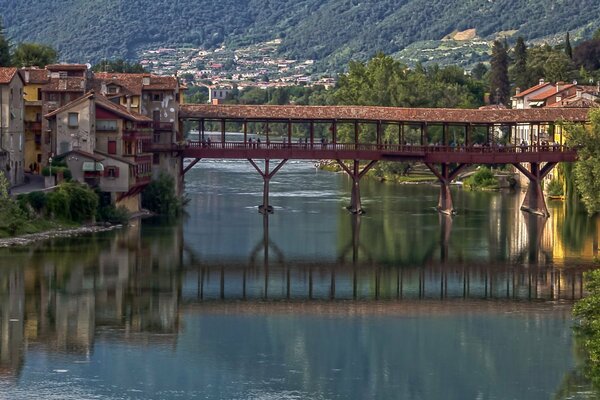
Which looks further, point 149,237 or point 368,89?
point 368,89

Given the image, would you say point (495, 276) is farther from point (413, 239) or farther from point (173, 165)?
point (173, 165)

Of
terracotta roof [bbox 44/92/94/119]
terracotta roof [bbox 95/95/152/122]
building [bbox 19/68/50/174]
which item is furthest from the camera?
building [bbox 19/68/50/174]

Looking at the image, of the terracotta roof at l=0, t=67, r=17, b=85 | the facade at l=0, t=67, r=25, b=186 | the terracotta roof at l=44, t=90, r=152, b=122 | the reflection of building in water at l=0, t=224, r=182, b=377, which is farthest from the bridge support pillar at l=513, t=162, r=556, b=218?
the terracotta roof at l=0, t=67, r=17, b=85

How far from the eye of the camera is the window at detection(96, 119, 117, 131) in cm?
9962

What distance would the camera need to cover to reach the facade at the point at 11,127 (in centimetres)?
9619

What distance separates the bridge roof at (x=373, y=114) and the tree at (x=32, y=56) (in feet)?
99.7

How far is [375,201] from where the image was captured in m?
117

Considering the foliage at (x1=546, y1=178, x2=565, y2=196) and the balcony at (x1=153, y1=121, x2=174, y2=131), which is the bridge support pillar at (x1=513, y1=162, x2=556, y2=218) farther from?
the balcony at (x1=153, y1=121, x2=174, y2=131)

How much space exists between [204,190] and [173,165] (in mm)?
20381

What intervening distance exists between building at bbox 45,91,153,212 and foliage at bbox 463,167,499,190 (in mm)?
36776

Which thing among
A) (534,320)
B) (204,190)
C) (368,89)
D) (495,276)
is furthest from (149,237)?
(368,89)

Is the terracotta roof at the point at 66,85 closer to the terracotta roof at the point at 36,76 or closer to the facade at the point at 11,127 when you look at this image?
the terracotta roof at the point at 36,76

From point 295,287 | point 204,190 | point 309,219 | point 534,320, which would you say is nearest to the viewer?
point 534,320

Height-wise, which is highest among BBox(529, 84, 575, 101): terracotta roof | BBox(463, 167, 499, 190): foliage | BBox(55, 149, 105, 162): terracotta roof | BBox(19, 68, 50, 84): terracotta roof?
BBox(529, 84, 575, 101): terracotta roof
